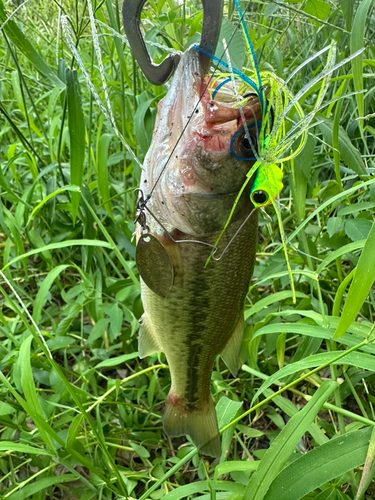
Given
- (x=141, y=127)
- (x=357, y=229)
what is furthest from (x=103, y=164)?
(x=357, y=229)

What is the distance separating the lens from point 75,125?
1.30 metres

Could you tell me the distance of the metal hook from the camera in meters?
0.60

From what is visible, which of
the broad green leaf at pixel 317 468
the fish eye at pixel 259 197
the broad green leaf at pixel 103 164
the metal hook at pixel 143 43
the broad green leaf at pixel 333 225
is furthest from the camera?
the broad green leaf at pixel 103 164

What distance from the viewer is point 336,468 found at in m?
0.85

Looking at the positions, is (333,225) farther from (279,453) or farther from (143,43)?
(143,43)

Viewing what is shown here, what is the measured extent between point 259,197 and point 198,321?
39 centimetres

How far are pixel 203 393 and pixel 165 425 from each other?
0.52 ft

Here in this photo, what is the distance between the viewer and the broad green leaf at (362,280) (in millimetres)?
751

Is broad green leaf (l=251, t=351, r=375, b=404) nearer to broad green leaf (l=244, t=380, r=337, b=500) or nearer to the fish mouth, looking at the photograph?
broad green leaf (l=244, t=380, r=337, b=500)

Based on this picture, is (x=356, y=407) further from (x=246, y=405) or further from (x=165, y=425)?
(x=165, y=425)

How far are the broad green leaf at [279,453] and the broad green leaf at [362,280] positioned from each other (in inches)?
10.8

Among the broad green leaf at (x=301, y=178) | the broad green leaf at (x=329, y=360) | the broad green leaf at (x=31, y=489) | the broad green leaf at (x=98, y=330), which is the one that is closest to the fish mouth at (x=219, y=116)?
the broad green leaf at (x=301, y=178)

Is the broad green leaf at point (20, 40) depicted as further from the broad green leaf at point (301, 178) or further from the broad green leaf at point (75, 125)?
the broad green leaf at point (301, 178)

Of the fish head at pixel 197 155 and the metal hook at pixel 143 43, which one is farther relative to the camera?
the fish head at pixel 197 155
